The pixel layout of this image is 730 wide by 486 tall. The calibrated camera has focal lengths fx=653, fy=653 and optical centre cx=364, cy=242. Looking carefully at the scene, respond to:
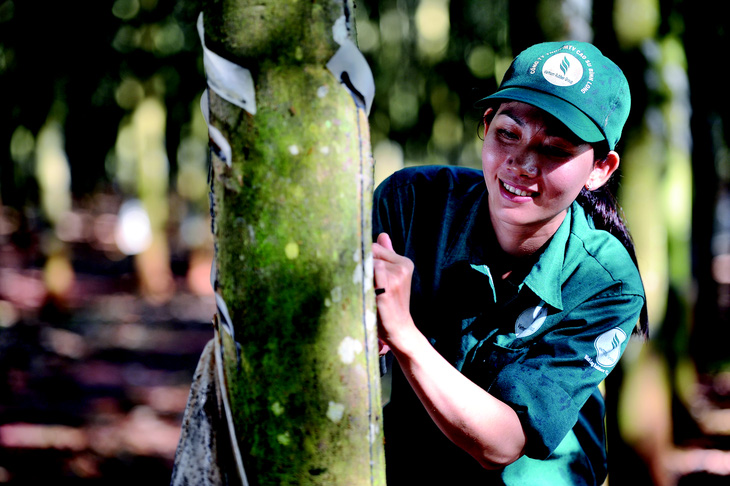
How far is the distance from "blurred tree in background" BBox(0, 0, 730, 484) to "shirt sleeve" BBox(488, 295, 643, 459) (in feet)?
3.55

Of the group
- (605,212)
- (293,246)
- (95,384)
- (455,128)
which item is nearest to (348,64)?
(293,246)

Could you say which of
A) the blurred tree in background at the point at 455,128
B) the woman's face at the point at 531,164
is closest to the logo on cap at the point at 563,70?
the woman's face at the point at 531,164

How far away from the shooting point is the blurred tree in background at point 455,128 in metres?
4.33

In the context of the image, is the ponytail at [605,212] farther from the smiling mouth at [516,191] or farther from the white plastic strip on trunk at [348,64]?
the white plastic strip on trunk at [348,64]

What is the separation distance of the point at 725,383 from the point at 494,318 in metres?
7.59

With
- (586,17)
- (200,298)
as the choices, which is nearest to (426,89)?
(200,298)

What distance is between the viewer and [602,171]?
89.4 inches

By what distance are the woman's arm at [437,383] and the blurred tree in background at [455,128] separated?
129 centimetres

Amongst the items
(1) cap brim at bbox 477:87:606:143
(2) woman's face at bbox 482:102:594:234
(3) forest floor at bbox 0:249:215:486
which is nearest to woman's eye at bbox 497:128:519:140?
(2) woman's face at bbox 482:102:594:234

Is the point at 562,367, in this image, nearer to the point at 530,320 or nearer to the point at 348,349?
the point at 530,320

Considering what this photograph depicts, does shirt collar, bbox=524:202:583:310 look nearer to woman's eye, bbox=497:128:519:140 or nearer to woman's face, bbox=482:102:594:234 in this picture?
woman's face, bbox=482:102:594:234

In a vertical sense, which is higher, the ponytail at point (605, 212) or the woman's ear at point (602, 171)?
the woman's ear at point (602, 171)

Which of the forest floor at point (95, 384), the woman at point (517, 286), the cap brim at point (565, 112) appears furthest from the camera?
the forest floor at point (95, 384)

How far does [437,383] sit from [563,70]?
108 cm
